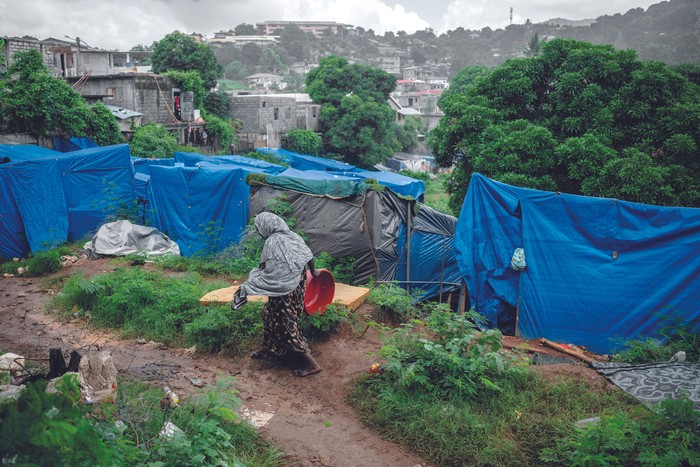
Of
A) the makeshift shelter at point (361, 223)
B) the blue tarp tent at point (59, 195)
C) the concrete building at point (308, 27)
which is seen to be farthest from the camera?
the concrete building at point (308, 27)

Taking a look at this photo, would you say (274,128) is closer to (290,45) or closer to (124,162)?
(124,162)

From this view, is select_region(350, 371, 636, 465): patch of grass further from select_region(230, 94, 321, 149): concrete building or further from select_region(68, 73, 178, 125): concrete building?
select_region(230, 94, 321, 149): concrete building

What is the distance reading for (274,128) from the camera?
30.4 meters

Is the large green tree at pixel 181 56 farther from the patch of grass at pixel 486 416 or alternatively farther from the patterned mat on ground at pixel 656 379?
the patterned mat on ground at pixel 656 379

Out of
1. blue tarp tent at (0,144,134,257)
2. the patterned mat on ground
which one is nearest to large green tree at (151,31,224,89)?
blue tarp tent at (0,144,134,257)

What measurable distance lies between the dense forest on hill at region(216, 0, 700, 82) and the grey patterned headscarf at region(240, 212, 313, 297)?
5327cm

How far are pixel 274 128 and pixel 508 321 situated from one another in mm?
25316

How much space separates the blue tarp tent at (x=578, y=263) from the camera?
19.6 feet

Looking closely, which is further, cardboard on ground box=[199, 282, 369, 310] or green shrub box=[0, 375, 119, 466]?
cardboard on ground box=[199, 282, 369, 310]

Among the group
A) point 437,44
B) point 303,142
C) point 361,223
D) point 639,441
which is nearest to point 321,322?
point 361,223

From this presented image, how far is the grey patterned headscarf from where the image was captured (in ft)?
16.1

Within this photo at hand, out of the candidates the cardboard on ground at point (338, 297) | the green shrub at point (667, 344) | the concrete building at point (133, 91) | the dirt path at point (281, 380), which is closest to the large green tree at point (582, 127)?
the green shrub at point (667, 344)

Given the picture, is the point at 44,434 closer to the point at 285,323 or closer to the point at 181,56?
the point at 285,323

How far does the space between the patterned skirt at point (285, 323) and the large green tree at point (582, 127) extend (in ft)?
17.1
